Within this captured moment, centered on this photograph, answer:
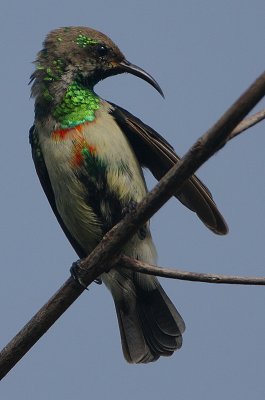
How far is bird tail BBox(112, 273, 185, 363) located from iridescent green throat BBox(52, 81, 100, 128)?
4.59 feet

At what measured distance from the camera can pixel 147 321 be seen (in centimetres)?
658

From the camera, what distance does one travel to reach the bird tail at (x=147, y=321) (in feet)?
21.2

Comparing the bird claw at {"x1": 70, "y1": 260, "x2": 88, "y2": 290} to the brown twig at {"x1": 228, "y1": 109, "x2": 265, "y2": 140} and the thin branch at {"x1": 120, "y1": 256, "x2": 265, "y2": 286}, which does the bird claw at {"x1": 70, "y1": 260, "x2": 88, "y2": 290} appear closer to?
the thin branch at {"x1": 120, "y1": 256, "x2": 265, "y2": 286}

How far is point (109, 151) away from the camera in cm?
564

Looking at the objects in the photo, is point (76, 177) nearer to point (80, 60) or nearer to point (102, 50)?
point (80, 60)

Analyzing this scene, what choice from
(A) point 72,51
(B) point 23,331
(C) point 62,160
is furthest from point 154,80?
(B) point 23,331

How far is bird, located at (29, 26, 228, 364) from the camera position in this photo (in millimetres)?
5645

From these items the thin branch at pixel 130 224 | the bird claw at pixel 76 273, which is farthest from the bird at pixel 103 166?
the thin branch at pixel 130 224

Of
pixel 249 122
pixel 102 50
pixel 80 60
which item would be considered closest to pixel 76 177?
pixel 80 60

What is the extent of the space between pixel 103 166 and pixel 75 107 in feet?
1.84

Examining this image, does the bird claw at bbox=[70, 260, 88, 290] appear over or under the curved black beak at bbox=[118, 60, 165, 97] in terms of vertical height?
under

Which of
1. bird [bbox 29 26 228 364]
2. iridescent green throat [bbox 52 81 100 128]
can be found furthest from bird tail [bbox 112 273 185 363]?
iridescent green throat [bbox 52 81 100 128]

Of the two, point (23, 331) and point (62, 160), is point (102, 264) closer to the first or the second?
point (23, 331)

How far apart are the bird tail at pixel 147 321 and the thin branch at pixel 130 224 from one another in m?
1.77
